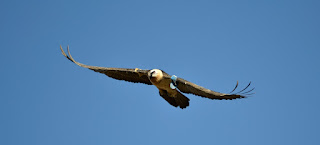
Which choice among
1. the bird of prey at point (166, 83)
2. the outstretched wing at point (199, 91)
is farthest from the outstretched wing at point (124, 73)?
the outstretched wing at point (199, 91)

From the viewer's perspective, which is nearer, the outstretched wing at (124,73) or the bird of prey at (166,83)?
the bird of prey at (166,83)

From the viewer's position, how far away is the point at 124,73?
71.9 ft

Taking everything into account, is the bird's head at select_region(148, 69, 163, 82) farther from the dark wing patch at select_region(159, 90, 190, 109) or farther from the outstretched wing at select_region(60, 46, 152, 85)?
the dark wing patch at select_region(159, 90, 190, 109)

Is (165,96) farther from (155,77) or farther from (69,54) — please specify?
(69,54)

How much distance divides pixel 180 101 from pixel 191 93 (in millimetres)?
1389

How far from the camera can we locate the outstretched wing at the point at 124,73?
70.2 feet

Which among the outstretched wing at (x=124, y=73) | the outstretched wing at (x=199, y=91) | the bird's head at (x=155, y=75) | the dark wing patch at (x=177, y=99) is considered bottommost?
the outstretched wing at (x=199, y=91)

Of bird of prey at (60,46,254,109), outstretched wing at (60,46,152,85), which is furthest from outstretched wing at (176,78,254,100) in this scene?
outstretched wing at (60,46,152,85)

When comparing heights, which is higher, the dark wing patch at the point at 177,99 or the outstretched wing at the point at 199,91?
the dark wing patch at the point at 177,99

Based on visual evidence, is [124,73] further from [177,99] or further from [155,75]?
[177,99]

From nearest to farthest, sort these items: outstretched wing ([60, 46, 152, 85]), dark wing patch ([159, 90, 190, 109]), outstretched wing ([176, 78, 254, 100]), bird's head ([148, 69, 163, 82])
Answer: outstretched wing ([176, 78, 254, 100]) → bird's head ([148, 69, 163, 82]) → dark wing patch ([159, 90, 190, 109]) → outstretched wing ([60, 46, 152, 85])

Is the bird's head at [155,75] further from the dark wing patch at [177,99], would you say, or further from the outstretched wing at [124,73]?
the dark wing patch at [177,99]

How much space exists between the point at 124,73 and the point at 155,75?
2027 mm

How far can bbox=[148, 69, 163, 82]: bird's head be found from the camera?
20328 millimetres
